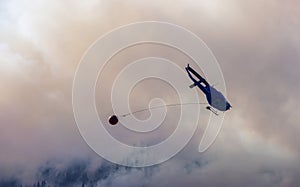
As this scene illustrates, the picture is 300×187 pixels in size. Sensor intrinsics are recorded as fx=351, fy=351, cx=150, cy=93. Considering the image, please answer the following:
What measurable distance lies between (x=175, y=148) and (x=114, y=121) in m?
17.5

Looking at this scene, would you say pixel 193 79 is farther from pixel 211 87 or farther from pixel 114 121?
pixel 114 121

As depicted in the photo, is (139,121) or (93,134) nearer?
(93,134)

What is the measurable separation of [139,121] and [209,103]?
23.3m

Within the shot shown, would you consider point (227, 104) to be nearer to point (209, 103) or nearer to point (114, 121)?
point (209, 103)

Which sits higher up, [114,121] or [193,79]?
[193,79]

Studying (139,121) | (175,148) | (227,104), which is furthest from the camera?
(139,121)

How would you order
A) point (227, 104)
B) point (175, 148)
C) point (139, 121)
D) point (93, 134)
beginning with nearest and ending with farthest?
point (175, 148), point (93, 134), point (227, 104), point (139, 121)

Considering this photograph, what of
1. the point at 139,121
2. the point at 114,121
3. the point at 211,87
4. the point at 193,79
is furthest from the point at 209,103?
the point at 114,121

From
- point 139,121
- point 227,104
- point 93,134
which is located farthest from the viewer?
point 139,121

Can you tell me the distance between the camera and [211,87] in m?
107

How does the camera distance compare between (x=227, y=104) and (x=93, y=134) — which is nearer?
(x=93, y=134)

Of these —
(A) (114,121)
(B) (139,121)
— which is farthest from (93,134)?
(B) (139,121)

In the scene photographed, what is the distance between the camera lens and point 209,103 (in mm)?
106562

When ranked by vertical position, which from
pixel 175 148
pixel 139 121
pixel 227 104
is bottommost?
pixel 175 148
